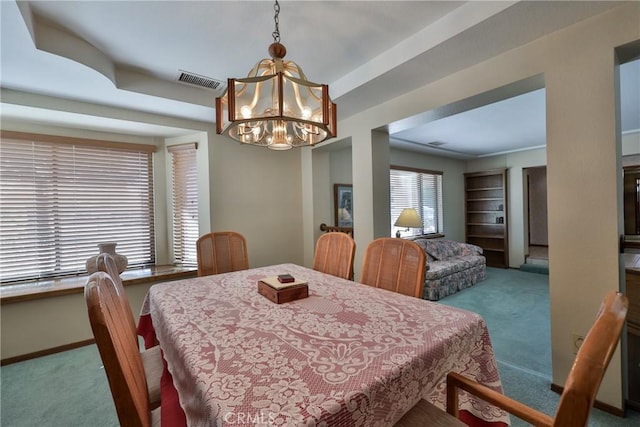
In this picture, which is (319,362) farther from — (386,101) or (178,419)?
(386,101)

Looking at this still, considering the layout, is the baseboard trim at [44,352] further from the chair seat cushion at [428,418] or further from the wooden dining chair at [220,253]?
the chair seat cushion at [428,418]

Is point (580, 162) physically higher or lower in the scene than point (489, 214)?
higher

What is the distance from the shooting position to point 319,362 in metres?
0.89

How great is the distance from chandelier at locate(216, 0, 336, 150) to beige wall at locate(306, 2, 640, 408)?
1.39 meters

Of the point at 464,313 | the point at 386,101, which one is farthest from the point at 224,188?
the point at 464,313

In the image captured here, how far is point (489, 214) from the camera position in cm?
601

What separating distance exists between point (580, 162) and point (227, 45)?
2485 millimetres

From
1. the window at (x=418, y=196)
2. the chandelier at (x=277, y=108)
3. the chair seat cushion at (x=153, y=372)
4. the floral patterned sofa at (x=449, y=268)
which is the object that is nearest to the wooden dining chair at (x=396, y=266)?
the chandelier at (x=277, y=108)

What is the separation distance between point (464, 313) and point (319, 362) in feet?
2.53

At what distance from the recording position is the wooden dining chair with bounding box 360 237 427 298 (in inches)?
62.8

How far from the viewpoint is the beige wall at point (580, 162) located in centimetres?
149

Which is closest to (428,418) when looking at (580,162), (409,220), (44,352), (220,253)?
(580,162)

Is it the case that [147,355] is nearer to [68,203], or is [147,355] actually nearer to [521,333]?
[68,203]

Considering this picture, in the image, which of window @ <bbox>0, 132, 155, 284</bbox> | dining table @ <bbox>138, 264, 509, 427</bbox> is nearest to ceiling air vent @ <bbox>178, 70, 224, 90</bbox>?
window @ <bbox>0, 132, 155, 284</bbox>
